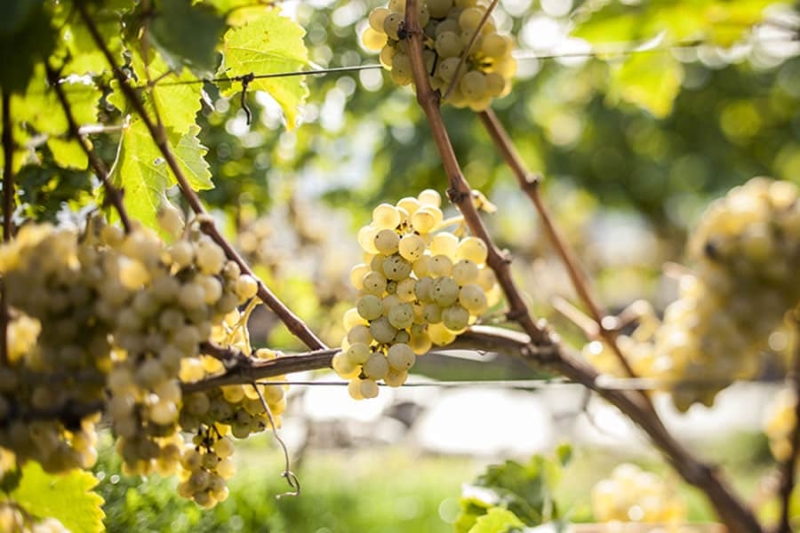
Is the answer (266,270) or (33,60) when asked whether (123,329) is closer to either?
(33,60)

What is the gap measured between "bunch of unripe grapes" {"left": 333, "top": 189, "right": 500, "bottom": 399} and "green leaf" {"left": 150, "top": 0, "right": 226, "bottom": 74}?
0.13 meters

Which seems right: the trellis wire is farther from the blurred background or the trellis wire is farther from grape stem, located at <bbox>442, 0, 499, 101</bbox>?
grape stem, located at <bbox>442, 0, 499, 101</bbox>

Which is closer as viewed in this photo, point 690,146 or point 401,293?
point 401,293

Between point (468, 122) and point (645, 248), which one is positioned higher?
point (468, 122)

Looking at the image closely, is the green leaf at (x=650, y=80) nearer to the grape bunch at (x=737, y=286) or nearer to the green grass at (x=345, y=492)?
the grape bunch at (x=737, y=286)

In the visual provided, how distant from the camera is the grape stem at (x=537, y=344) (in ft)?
1.52

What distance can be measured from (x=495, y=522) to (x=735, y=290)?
0.29m

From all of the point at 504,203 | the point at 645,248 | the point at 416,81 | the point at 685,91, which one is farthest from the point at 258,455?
the point at 645,248

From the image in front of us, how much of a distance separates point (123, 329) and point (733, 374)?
0.52 meters

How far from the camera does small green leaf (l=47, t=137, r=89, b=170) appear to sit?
455mm

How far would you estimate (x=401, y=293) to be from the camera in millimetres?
432

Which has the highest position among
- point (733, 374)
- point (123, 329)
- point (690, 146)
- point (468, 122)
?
point (123, 329)

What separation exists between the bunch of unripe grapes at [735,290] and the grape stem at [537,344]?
6 cm

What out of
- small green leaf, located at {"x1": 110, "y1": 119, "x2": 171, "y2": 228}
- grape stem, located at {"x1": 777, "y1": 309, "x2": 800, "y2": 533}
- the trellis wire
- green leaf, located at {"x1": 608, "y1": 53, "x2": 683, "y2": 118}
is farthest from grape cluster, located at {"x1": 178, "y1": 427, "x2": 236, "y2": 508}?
green leaf, located at {"x1": 608, "y1": 53, "x2": 683, "y2": 118}
